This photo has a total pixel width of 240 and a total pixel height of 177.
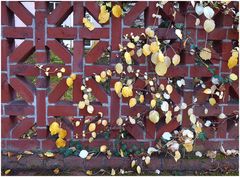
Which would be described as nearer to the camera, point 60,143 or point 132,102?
point 132,102

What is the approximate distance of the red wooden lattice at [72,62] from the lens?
236 centimetres

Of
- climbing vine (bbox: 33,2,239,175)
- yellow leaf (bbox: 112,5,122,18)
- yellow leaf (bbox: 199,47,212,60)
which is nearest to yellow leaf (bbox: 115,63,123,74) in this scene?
climbing vine (bbox: 33,2,239,175)

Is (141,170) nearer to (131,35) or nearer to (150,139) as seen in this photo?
(150,139)

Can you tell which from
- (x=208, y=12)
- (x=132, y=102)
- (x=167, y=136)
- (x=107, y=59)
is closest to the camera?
(x=208, y=12)

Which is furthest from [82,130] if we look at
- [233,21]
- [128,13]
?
[233,21]

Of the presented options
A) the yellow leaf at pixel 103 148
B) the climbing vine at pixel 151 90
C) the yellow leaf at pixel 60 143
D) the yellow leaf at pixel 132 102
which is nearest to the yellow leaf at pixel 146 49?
the climbing vine at pixel 151 90

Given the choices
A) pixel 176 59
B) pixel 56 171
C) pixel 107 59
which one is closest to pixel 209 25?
pixel 176 59

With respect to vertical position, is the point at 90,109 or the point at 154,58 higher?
the point at 154,58

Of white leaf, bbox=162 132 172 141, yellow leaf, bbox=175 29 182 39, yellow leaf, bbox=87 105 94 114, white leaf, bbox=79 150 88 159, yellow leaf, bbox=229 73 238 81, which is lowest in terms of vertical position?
white leaf, bbox=79 150 88 159

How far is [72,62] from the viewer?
2396mm

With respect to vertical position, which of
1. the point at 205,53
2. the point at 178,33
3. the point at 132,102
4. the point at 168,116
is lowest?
the point at 168,116

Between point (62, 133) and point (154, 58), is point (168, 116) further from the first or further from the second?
point (62, 133)

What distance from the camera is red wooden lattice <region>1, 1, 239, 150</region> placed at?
2.36 m

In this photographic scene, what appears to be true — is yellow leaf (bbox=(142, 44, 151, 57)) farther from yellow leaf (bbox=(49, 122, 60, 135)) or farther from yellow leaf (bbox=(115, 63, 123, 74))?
yellow leaf (bbox=(49, 122, 60, 135))
